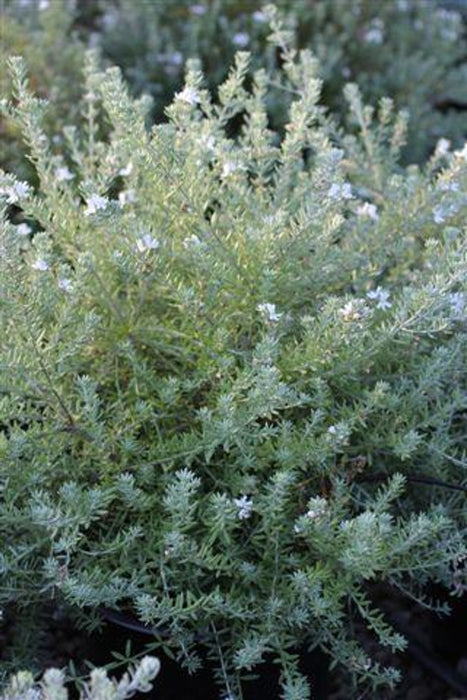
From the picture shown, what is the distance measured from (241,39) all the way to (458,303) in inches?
92.8

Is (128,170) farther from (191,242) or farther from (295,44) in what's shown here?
(295,44)

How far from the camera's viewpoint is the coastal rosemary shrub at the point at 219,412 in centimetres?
181

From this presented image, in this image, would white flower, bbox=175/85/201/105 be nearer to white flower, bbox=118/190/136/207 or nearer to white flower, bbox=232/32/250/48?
white flower, bbox=118/190/136/207

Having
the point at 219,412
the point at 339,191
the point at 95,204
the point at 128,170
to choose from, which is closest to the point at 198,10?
the point at 128,170

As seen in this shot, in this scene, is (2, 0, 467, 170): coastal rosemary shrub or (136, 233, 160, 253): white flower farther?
(2, 0, 467, 170): coastal rosemary shrub

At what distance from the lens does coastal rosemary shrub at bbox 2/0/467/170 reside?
13.3ft

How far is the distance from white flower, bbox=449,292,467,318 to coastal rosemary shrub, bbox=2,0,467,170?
2126 mm

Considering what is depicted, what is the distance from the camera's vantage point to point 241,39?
4.03 metres

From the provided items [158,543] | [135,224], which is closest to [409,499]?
[158,543]

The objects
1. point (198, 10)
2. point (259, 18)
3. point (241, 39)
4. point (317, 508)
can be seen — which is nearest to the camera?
point (317, 508)

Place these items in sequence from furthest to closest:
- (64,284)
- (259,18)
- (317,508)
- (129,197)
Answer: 1. (259,18)
2. (129,197)
3. (64,284)
4. (317,508)

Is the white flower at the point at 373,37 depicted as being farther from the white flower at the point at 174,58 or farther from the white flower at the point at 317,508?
the white flower at the point at 317,508

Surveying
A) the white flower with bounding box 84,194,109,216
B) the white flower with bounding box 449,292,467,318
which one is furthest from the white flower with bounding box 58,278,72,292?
the white flower with bounding box 449,292,467,318

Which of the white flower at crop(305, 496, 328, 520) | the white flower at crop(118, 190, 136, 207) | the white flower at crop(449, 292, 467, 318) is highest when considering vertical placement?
the white flower at crop(449, 292, 467, 318)
